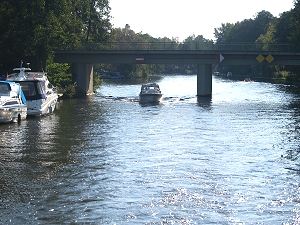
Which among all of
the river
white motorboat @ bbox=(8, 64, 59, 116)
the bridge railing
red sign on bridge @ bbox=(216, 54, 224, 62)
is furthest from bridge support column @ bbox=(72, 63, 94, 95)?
the river

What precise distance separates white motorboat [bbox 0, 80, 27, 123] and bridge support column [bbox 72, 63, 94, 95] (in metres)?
23.6

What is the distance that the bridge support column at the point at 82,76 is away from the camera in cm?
6053

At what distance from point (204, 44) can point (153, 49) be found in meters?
5.09

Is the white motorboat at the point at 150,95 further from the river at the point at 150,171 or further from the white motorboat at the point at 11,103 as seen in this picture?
the white motorboat at the point at 11,103

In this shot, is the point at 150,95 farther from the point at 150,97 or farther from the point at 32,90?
the point at 32,90

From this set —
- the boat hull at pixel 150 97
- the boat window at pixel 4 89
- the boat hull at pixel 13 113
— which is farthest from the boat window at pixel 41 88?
the boat hull at pixel 150 97

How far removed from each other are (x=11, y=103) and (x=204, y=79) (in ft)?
96.5

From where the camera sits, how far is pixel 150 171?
20891 mm

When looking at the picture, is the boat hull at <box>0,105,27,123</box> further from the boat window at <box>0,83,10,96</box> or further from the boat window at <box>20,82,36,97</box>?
the boat window at <box>20,82,36,97</box>

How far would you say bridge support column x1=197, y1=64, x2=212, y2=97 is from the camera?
195 feet

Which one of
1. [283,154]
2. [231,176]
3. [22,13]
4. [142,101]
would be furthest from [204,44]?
[231,176]

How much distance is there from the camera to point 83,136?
29750mm

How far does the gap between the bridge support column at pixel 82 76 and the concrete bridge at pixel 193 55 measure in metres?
0.10

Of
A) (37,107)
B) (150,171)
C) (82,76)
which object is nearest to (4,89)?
(37,107)
